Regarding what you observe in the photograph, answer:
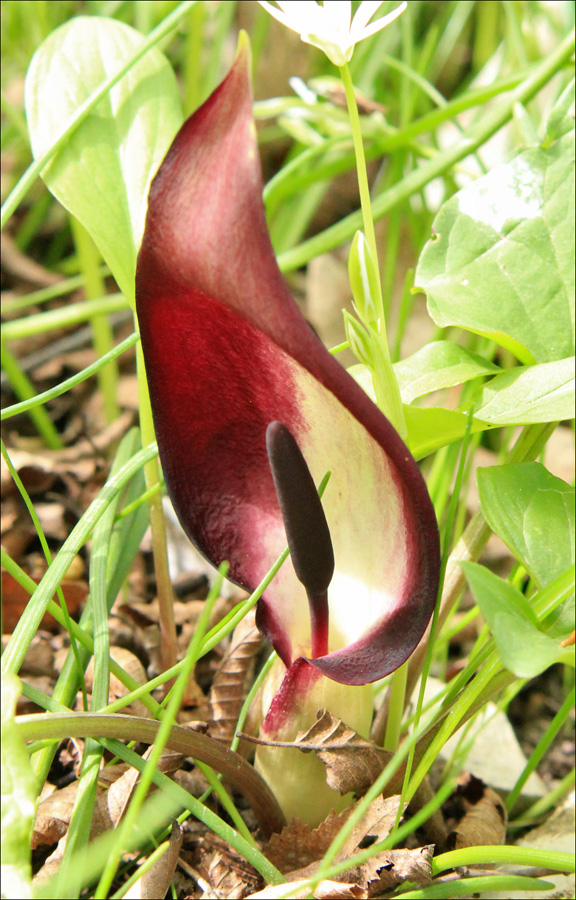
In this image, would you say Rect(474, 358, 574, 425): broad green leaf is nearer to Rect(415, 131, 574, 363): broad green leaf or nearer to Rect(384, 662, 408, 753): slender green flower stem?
Rect(415, 131, 574, 363): broad green leaf

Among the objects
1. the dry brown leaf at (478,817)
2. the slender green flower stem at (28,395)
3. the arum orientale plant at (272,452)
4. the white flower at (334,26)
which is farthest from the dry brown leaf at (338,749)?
the slender green flower stem at (28,395)

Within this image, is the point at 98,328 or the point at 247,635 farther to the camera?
the point at 98,328

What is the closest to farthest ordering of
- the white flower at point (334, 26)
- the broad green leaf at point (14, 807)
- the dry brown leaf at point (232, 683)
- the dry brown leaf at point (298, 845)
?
1. the broad green leaf at point (14, 807)
2. the white flower at point (334, 26)
3. the dry brown leaf at point (298, 845)
4. the dry brown leaf at point (232, 683)

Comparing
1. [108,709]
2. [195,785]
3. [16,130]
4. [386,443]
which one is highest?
[16,130]

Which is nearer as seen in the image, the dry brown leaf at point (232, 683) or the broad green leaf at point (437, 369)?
the broad green leaf at point (437, 369)

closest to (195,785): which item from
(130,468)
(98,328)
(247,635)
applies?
(247,635)

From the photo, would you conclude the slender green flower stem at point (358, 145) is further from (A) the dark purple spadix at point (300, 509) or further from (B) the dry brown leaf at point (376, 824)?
(B) the dry brown leaf at point (376, 824)

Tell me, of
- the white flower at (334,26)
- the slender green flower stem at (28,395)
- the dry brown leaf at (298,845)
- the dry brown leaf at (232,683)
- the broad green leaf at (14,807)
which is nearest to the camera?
the broad green leaf at (14,807)

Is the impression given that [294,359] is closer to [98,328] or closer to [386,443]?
[386,443]
